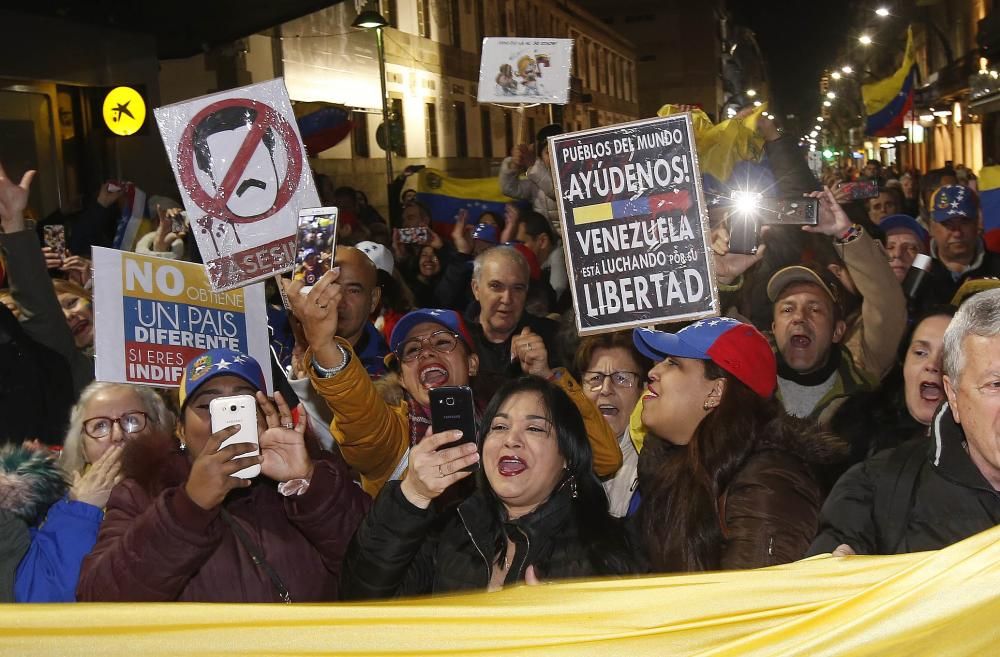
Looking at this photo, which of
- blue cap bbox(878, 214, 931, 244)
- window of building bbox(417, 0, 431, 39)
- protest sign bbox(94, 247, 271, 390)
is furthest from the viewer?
window of building bbox(417, 0, 431, 39)

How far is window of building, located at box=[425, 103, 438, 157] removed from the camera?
31.4 meters

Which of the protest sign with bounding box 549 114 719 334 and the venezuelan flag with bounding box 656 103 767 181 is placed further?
the venezuelan flag with bounding box 656 103 767 181

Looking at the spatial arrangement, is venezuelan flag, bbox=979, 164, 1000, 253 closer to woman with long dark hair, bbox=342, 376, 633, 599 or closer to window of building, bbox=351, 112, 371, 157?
woman with long dark hair, bbox=342, 376, 633, 599

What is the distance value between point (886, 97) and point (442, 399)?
43.8 ft

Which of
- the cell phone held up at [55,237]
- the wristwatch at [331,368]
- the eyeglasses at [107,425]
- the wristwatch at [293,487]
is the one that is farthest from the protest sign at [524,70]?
the wristwatch at [293,487]

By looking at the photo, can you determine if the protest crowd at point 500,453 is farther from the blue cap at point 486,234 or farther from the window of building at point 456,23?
the window of building at point 456,23

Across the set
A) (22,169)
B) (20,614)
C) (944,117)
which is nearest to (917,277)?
(20,614)

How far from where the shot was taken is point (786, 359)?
15.9 feet

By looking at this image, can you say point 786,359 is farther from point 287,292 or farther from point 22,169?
point 22,169

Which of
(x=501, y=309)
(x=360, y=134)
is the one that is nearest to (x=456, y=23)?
(x=360, y=134)

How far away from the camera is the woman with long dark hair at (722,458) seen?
3211mm

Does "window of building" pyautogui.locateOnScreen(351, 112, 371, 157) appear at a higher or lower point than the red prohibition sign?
higher

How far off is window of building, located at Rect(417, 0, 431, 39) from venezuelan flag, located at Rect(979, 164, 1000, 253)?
25032 mm

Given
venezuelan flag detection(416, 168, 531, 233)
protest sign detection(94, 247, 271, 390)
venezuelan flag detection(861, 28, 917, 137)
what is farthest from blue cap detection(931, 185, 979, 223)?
venezuelan flag detection(861, 28, 917, 137)
